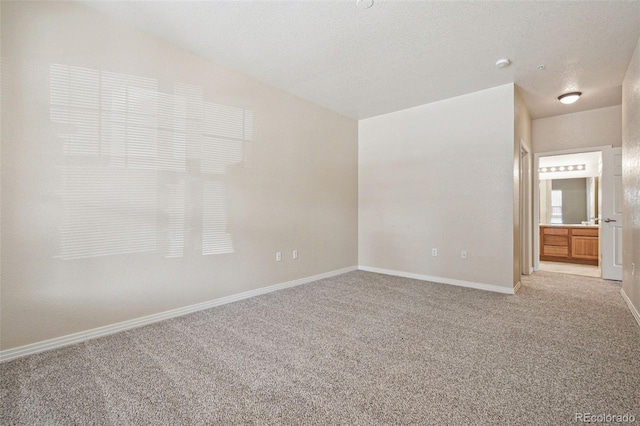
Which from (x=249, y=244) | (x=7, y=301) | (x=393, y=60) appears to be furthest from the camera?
(x=249, y=244)

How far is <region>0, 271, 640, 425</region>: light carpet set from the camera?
1482 millimetres

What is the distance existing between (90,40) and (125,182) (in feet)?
3.77

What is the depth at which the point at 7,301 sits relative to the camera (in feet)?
6.56

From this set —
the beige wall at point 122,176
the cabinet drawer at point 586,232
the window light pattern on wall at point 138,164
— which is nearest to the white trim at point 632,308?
the cabinet drawer at point 586,232

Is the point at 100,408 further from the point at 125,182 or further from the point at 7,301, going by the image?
the point at 125,182

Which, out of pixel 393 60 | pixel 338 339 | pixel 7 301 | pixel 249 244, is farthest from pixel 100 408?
pixel 393 60

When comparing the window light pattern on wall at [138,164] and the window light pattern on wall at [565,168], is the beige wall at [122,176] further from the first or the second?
the window light pattern on wall at [565,168]

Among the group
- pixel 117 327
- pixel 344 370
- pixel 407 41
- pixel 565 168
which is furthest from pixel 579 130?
pixel 117 327

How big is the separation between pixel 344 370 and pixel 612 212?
5.03 metres

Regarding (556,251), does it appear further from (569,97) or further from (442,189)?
(442,189)

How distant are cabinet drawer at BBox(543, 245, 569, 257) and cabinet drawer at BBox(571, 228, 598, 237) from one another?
351 millimetres

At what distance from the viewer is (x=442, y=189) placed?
4.22 meters

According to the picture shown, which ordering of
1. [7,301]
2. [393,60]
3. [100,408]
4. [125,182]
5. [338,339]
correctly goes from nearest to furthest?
[100,408] → [7,301] → [338,339] → [125,182] → [393,60]

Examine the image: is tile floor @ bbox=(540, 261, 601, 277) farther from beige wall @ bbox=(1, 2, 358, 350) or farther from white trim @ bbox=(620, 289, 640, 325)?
beige wall @ bbox=(1, 2, 358, 350)
